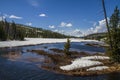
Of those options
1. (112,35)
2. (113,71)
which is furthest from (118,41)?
(113,71)

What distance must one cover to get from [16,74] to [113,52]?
63.8 ft

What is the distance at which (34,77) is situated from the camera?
29.1 m

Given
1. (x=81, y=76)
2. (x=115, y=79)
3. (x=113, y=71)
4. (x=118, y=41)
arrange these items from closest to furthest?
(x=115, y=79) < (x=81, y=76) < (x=113, y=71) < (x=118, y=41)

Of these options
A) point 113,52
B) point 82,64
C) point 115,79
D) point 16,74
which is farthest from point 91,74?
point 16,74

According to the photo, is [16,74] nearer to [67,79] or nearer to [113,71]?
[67,79]

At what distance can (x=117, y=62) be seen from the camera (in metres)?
39.3

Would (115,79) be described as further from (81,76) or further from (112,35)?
(112,35)

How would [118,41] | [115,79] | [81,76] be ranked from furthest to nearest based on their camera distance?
[118,41], [81,76], [115,79]

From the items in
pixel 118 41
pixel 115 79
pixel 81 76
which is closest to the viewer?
pixel 115 79

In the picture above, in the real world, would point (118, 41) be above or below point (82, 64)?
above

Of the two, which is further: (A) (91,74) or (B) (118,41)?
(B) (118,41)

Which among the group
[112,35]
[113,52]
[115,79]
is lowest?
[115,79]

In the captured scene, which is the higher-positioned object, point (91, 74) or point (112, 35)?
point (112, 35)

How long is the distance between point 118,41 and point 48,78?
56.1ft
